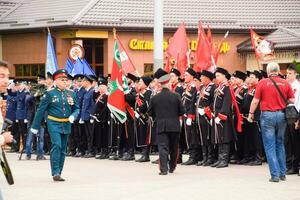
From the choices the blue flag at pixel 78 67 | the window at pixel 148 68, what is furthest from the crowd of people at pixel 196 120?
the window at pixel 148 68

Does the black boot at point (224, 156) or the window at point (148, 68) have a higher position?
the window at point (148, 68)

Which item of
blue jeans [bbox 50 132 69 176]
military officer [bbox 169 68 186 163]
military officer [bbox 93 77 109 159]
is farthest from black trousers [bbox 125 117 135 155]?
blue jeans [bbox 50 132 69 176]

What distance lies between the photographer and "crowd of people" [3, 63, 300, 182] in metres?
14.8

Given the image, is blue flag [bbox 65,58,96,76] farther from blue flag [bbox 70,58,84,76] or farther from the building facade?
the building facade

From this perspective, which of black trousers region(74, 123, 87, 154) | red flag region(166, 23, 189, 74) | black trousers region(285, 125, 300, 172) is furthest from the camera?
red flag region(166, 23, 189, 74)

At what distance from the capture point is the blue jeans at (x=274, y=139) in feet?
47.2

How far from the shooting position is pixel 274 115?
47.6 ft

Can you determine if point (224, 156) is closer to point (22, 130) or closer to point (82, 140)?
point (82, 140)

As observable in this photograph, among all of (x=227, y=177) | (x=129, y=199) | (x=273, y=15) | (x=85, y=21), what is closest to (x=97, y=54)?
(x=85, y=21)

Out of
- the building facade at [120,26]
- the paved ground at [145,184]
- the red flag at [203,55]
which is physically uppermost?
the building facade at [120,26]

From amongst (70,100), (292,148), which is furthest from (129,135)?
(292,148)

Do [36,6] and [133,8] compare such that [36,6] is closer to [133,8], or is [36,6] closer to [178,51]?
[133,8]

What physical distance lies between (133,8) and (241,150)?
19164 millimetres

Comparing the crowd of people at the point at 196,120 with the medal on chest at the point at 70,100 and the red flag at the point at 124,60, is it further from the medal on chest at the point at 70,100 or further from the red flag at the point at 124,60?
the red flag at the point at 124,60
